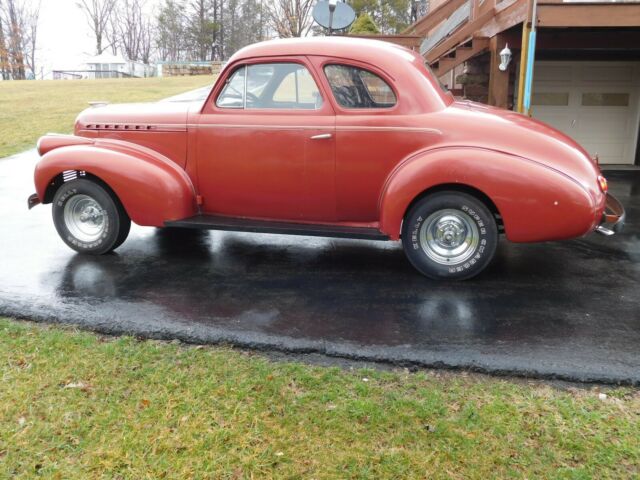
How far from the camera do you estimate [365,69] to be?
4.78m

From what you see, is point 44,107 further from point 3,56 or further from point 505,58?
point 3,56

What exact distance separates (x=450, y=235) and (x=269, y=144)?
174cm

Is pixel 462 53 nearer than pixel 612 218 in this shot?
No

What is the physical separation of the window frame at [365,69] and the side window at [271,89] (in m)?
0.13

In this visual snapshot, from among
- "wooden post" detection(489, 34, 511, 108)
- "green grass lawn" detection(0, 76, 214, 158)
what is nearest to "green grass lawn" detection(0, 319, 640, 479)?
"wooden post" detection(489, 34, 511, 108)

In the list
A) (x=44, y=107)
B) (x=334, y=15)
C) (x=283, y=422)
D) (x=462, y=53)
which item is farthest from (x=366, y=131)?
(x=44, y=107)

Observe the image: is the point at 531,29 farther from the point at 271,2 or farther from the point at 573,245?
the point at 271,2

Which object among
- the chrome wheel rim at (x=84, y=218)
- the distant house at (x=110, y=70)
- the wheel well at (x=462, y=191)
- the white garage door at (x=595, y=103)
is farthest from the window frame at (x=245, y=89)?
the distant house at (x=110, y=70)

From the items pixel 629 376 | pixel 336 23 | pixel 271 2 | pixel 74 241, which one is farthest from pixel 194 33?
pixel 629 376

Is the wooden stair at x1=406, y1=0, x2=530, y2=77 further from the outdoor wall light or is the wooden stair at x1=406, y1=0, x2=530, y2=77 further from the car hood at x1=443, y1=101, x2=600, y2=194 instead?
the car hood at x1=443, y1=101, x2=600, y2=194

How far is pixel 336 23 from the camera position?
9.81 m

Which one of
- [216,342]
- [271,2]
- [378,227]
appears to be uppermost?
[271,2]

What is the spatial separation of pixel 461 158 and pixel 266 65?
1936 millimetres

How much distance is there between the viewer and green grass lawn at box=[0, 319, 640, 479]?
2553 mm
